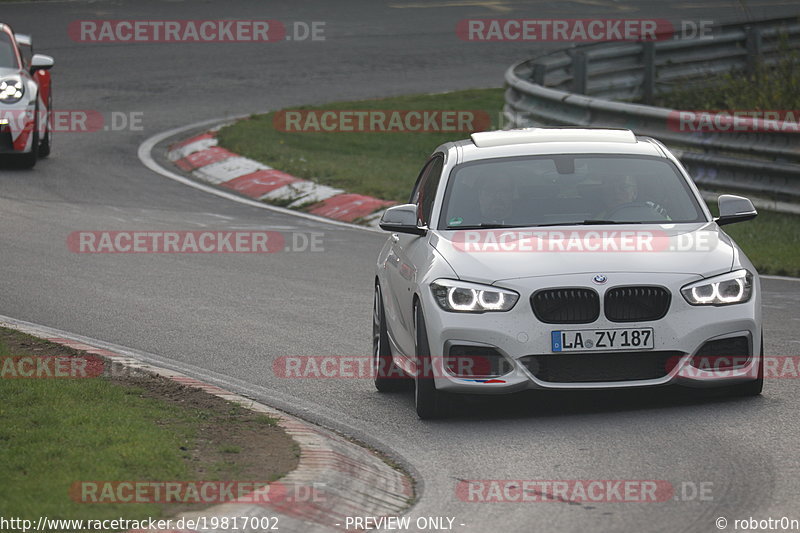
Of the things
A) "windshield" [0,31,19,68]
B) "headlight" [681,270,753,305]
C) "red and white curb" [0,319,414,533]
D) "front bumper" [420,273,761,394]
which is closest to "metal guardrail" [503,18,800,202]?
"windshield" [0,31,19,68]

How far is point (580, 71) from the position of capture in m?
22.2

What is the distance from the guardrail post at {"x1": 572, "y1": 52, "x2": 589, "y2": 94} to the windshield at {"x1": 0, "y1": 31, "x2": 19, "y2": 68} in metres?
7.98

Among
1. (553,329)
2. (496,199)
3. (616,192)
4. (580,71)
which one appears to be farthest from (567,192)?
(580,71)

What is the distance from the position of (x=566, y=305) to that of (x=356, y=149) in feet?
46.3

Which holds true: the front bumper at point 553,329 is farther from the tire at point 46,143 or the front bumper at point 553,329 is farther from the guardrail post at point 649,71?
the guardrail post at point 649,71

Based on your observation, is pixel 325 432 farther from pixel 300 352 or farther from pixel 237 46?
pixel 237 46

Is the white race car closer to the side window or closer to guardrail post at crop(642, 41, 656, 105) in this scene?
guardrail post at crop(642, 41, 656, 105)

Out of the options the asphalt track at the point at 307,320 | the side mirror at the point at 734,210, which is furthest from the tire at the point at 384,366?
the side mirror at the point at 734,210

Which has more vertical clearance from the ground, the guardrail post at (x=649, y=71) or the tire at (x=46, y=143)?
the guardrail post at (x=649, y=71)

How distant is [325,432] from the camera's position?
25.9 ft

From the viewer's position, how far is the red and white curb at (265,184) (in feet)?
57.3

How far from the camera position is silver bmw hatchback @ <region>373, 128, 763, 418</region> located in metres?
7.93

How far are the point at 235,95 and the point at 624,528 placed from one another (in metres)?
20.7

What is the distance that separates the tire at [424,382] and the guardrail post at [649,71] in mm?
15722
